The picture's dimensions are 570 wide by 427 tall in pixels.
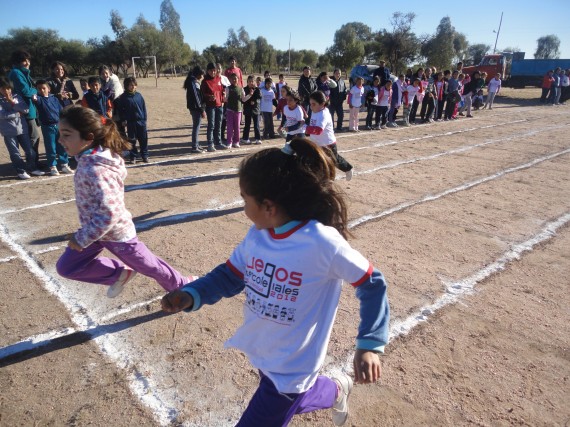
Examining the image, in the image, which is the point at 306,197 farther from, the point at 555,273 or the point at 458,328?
the point at 555,273

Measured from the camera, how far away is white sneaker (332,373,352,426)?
2.11m

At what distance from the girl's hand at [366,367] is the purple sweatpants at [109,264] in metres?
2.12

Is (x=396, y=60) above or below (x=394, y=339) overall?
above

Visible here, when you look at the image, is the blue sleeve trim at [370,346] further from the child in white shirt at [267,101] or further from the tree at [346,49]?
the tree at [346,49]

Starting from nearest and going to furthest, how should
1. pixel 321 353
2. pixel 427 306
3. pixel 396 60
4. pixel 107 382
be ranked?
pixel 321 353 → pixel 107 382 → pixel 427 306 → pixel 396 60

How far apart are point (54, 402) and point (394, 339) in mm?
2460

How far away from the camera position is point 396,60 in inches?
1784

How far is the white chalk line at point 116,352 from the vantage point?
2.49m

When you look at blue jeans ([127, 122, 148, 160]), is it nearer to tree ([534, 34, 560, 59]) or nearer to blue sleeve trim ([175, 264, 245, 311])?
blue sleeve trim ([175, 264, 245, 311])

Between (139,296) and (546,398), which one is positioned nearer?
(546,398)

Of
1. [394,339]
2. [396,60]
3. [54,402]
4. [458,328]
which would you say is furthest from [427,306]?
[396,60]

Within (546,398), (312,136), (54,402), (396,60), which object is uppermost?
(396,60)

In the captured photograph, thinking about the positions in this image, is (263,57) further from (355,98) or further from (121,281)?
(121,281)

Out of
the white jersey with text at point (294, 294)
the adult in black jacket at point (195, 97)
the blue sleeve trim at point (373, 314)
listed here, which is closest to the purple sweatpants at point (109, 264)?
the white jersey with text at point (294, 294)
